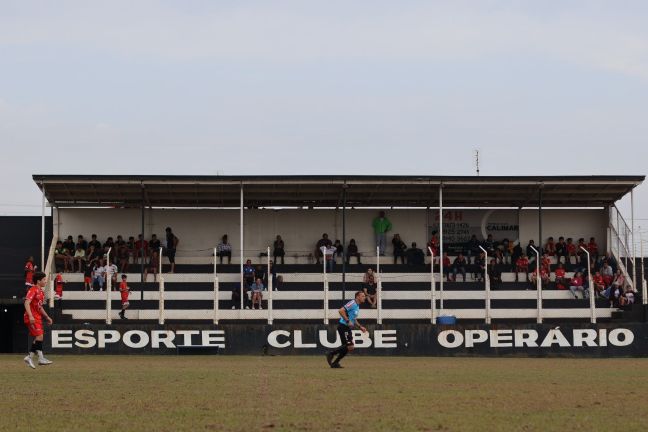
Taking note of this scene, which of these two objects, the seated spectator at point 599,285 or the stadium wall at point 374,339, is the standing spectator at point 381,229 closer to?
the seated spectator at point 599,285

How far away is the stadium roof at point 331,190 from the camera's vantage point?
143 feet

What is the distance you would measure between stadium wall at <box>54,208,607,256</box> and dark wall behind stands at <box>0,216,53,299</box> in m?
1.24

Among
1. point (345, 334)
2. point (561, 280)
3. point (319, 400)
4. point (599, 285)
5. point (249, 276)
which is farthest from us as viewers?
point (561, 280)

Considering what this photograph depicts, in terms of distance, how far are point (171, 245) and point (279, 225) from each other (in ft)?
16.1

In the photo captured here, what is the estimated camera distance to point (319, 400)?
50.6 ft

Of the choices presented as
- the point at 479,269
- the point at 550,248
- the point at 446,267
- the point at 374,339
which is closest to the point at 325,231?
the point at 446,267

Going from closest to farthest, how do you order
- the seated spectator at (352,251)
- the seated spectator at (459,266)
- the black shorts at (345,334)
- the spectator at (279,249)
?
the black shorts at (345,334) < the seated spectator at (459,266) < the spectator at (279,249) < the seated spectator at (352,251)

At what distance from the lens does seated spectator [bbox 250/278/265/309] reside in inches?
1623

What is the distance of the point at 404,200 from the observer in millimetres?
48719

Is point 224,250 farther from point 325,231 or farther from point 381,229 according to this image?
point 381,229

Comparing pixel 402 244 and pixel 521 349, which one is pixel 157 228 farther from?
pixel 521 349

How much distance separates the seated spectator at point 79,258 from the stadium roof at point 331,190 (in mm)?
2208

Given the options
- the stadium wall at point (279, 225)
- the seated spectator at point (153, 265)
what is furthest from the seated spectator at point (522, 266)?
the seated spectator at point (153, 265)

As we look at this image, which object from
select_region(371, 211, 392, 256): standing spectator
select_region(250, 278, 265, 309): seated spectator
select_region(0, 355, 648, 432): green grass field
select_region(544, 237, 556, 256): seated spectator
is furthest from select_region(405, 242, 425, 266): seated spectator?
select_region(0, 355, 648, 432): green grass field
